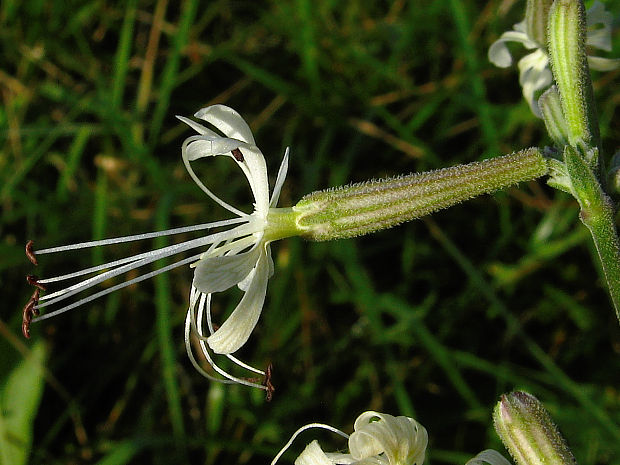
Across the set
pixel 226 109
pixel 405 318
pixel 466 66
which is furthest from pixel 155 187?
pixel 226 109

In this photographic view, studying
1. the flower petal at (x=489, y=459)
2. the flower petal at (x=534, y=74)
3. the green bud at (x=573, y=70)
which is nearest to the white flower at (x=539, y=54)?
the flower petal at (x=534, y=74)

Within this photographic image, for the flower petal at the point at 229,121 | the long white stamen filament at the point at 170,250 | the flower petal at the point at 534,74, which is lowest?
the long white stamen filament at the point at 170,250

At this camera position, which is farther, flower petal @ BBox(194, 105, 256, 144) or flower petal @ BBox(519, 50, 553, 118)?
flower petal @ BBox(519, 50, 553, 118)

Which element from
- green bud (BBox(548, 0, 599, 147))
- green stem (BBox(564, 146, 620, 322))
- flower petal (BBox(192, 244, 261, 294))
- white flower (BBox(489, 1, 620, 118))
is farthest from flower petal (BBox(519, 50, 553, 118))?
flower petal (BBox(192, 244, 261, 294))

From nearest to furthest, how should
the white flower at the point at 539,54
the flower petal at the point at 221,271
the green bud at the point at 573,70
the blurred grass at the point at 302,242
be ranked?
the flower petal at the point at 221,271 < the green bud at the point at 573,70 < the white flower at the point at 539,54 < the blurred grass at the point at 302,242

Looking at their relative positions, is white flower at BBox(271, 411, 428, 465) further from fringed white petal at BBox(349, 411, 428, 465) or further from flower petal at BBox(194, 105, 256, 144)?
flower petal at BBox(194, 105, 256, 144)

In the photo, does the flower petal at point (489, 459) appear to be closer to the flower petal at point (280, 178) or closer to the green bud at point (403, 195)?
the green bud at point (403, 195)
